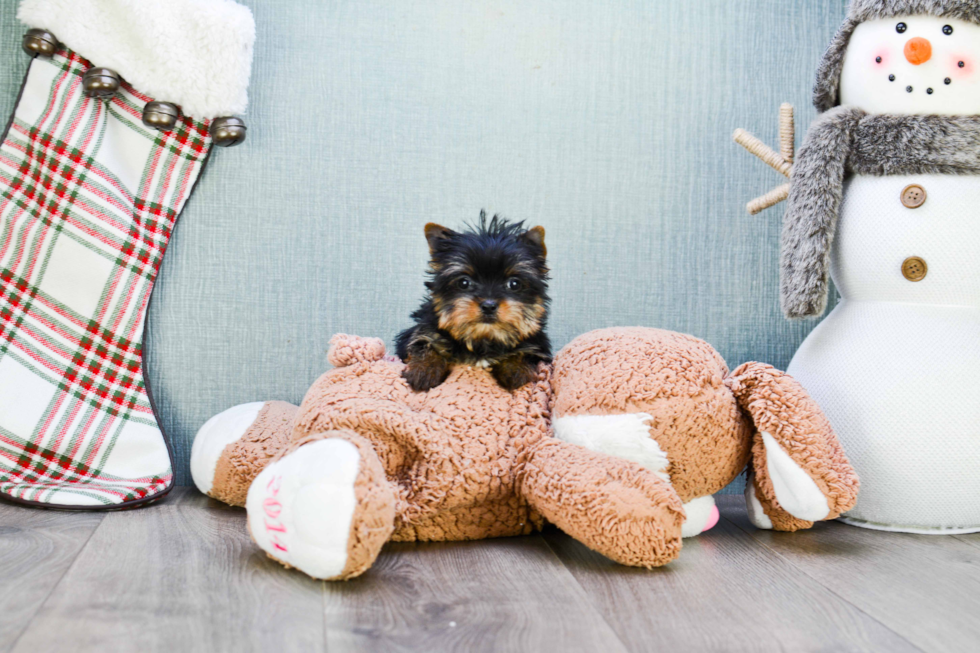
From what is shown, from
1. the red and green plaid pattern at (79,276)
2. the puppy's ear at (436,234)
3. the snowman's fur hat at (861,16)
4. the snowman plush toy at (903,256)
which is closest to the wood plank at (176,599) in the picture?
the red and green plaid pattern at (79,276)

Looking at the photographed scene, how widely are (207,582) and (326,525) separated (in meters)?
0.17

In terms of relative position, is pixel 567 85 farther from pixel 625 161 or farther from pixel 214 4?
pixel 214 4

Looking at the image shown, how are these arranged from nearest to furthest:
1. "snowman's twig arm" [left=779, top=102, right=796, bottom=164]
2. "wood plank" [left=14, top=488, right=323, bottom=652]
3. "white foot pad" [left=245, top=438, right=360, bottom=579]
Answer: "wood plank" [left=14, top=488, right=323, bottom=652] → "white foot pad" [left=245, top=438, right=360, bottom=579] → "snowman's twig arm" [left=779, top=102, right=796, bottom=164]

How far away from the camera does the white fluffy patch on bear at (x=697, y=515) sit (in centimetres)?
107

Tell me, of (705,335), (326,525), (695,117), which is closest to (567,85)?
(695,117)

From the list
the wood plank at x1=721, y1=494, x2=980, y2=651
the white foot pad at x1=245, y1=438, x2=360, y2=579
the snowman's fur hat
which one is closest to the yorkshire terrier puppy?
the white foot pad at x1=245, y1=438, x2=360, y2=579

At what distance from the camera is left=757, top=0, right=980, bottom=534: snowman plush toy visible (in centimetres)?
109

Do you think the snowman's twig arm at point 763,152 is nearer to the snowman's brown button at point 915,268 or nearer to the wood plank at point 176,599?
the snowman's brown button at point 915,268

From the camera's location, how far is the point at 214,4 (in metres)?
1.23

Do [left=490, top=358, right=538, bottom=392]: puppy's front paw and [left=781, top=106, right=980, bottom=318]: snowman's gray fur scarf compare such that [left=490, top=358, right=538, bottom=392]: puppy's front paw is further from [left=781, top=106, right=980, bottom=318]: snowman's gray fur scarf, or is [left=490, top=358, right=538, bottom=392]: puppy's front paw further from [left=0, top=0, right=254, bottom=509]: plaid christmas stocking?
[left=0, top=0, right=254, bottom=509]: plaid christmas stocking

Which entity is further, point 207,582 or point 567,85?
point 567,85

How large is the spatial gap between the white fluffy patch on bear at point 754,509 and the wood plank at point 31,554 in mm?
914

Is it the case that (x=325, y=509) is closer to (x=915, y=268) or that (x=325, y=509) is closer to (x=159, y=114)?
(x=159, y=114)

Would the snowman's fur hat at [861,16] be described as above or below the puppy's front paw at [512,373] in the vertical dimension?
above
